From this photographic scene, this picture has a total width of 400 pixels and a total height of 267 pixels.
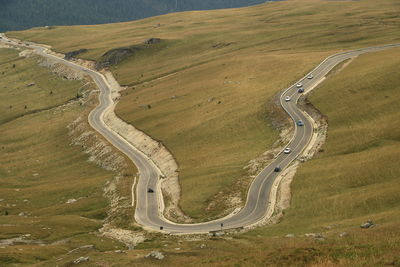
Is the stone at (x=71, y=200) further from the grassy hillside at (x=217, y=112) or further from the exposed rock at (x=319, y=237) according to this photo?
the exposed rock at (x=319, y=237)

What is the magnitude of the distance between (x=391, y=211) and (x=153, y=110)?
344 ft

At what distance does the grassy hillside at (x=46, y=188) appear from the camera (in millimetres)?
77500

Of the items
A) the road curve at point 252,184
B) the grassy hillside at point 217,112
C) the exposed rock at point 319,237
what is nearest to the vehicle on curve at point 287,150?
the road curve at point 252,184

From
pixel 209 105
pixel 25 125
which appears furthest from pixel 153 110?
pixel 25 125

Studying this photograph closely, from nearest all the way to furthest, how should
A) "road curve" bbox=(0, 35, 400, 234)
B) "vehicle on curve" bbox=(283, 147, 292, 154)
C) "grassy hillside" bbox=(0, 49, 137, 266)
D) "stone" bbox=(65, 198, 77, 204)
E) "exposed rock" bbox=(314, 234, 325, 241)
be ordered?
1. "exposed rock" bbox=(314, 234, 325, 241)
2. "grassy hillside" bbox=(0, 49, 137, 266)
3. "road curve" bbox=(0, 35, 400, 234)
4. "vehicle on curve" bbox=(283, 147, 292, 154)
5. "stone" bbox=(65, 198, 77, 204)

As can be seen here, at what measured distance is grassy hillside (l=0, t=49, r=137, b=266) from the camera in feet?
254

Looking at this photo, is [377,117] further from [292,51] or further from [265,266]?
[292,51]

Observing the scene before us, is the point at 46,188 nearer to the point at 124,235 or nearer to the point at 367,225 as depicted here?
the point at 124,235

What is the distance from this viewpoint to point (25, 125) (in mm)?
185875

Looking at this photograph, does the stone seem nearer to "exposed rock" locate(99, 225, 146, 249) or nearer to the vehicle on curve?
"exposed rock" locate(99, 225, 146, 249)

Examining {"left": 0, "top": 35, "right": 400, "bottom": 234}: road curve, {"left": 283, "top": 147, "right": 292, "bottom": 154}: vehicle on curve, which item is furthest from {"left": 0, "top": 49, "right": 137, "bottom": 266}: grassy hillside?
{"left": 283, "top": 147, "right": 292, "bottom": 154}: vehicle on curve

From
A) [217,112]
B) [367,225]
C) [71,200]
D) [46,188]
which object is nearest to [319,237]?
[367,225]

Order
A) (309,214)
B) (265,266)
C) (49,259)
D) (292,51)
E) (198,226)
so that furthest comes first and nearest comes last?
(292,51) → (198,226) → (309,214) → (49,259) → (265,266)

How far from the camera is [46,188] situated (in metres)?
120
